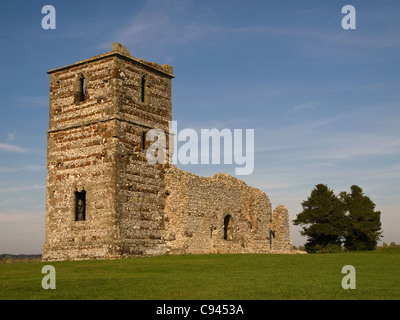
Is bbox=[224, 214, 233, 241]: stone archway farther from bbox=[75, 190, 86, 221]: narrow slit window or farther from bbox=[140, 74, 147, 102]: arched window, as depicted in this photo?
bbox=[75, 190, 86, 221]: narrow slit window

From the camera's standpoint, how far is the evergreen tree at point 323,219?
42812 mm

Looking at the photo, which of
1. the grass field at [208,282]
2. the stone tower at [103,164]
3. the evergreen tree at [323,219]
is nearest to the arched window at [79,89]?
the stone tower at [103,164]

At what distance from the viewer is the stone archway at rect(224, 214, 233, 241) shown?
30.6 metres

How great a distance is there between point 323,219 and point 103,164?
24.1 meters

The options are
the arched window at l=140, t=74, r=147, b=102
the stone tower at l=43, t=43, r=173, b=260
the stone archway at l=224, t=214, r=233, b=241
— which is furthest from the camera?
the stone archway at l=224, t=214, r=233, b=241

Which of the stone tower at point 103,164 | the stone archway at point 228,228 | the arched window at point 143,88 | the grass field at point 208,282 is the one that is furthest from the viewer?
the stone archway at point 228,228

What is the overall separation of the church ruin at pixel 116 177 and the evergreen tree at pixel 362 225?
18222 mm

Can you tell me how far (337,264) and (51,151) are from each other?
49.7ft

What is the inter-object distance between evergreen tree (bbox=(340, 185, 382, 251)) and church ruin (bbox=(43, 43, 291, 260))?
18.2 metres

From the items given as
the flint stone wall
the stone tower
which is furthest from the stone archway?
the stone tower

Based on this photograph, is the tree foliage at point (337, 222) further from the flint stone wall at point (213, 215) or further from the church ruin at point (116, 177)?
the church ruin at point (116, 177)

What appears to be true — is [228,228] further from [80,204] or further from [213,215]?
[80,204]

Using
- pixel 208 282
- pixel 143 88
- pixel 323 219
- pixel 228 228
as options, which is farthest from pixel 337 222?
pixel 208 282

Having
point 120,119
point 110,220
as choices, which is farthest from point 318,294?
point 120,119
